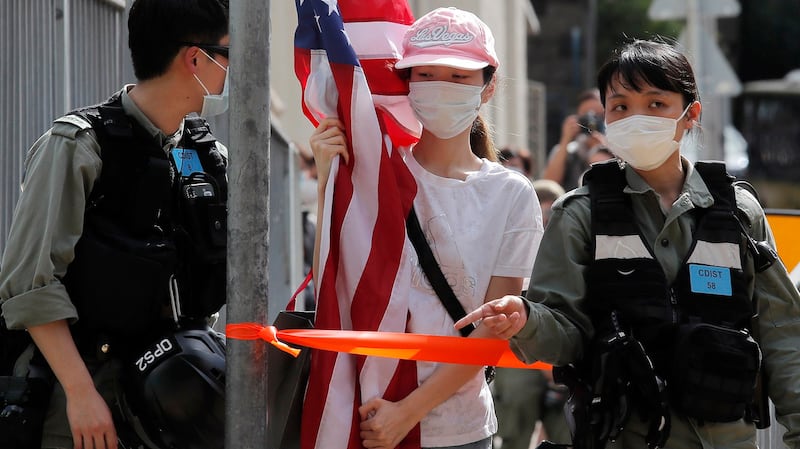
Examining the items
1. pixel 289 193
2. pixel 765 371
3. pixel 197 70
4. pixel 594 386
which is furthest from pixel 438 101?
pixel 289 193

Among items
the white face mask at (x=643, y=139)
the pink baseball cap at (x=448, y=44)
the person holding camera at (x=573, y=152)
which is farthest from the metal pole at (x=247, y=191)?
the person holding camera at (x=573, y=152)

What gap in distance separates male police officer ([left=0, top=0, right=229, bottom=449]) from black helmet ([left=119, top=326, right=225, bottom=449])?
0.24 feet

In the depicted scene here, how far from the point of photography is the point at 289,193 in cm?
721

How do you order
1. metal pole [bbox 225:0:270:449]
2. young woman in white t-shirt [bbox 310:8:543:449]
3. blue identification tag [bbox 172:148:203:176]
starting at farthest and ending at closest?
blue identification tag [bbox 172:148:203:176]
young woman in white t-shirt [bbox 310:8:543:449]
metal pole [bbox 225:0:270:449]

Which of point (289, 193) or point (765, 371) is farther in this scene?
point (289, 193)

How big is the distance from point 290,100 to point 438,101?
8.37 metres

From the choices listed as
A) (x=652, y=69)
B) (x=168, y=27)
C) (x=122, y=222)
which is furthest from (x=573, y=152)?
(x=122, y=222)

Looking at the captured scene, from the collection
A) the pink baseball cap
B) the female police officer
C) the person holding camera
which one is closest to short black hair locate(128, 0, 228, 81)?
the pink baseball cap

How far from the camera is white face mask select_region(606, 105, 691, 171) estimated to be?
344cm

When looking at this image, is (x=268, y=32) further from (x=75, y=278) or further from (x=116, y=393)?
(x=116, y=393)

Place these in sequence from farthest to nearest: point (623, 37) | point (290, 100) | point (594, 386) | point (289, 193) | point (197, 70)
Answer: point (290, 100)
point (289, 193)
point (623, 37)
point (197, 70)
point (594, 386)

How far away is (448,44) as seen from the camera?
3.50 m

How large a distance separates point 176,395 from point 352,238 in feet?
2.10

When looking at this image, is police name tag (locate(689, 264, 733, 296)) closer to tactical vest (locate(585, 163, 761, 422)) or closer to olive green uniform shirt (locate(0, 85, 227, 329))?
tactical vest (locate(585, 163, 761, 422))
